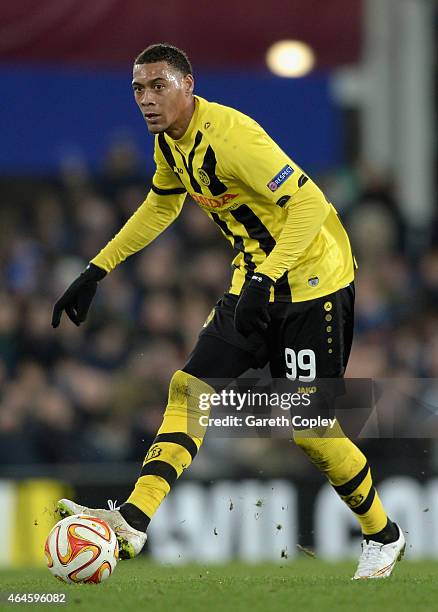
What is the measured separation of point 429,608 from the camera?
5.26m

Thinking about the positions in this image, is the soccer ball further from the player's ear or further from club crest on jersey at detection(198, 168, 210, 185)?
the player's ear

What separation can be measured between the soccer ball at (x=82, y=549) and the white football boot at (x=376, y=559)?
1.26 metres

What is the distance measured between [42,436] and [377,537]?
14.8 ft

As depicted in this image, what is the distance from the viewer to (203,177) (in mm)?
6332

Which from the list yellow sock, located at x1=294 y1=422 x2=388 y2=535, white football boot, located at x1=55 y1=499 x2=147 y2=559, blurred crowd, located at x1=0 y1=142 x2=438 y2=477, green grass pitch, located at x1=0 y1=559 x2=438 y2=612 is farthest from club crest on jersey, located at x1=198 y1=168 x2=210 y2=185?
blurred crowd, located at x1=0 y1=142 x2=438 y2=477

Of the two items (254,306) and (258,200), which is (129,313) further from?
(254,306)

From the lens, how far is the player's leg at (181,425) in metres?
6.04

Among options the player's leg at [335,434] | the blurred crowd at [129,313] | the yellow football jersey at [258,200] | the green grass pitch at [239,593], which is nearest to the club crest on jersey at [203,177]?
the yellow football jersey at [258,200]

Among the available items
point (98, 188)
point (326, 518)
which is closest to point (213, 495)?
point (326, 518)

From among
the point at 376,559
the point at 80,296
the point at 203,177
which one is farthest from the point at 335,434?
the point at 80,296

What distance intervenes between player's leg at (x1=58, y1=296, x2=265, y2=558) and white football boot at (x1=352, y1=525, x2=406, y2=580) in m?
0.95

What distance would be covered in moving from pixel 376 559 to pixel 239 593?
1.12 m

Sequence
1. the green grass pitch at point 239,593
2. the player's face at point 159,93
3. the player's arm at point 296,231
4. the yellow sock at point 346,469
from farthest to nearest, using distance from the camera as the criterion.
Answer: the yellow sock at point 346,469
the player's face at point 159,93
the player's arm at point 296,231
the green grass pitch at point 239,593

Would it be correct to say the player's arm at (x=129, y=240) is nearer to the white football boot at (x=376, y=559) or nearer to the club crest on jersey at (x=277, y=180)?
the club crest on jersey at (x=277, y=180)
